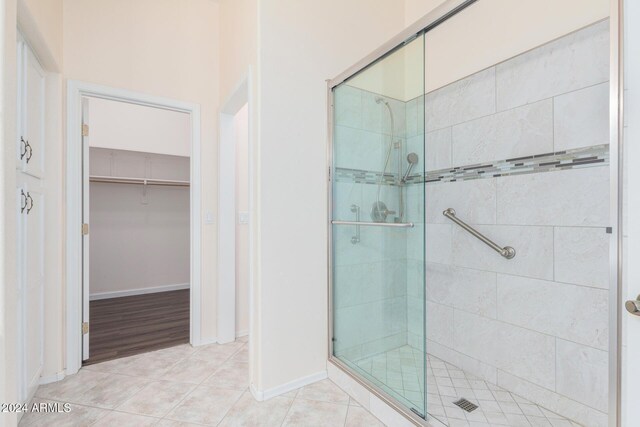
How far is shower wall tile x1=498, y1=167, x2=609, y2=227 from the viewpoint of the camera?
4.83ft

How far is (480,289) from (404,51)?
1.53m

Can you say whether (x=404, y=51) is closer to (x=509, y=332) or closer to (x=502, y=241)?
(x=502, y=241)

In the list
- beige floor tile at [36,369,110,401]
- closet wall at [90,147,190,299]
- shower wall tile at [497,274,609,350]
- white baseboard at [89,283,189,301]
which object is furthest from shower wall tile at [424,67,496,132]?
white baseboard at [89,283,189,301]

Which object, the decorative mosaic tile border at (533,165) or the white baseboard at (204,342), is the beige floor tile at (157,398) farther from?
the decorative mosaic tile border at (533,165)

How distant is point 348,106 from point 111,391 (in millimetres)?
2363

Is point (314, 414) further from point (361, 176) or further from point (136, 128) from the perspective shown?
point (136, 128)

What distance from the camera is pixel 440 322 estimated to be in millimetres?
2270

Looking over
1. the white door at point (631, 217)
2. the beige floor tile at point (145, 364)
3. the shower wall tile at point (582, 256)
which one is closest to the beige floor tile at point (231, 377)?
the beige floor tile at point (145, 364)

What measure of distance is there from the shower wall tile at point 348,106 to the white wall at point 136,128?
2241mm

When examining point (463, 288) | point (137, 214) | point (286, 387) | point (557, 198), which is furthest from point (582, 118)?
point (137, 214)

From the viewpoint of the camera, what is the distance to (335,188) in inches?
82.8

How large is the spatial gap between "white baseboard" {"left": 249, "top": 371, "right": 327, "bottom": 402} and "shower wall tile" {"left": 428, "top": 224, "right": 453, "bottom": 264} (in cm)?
115

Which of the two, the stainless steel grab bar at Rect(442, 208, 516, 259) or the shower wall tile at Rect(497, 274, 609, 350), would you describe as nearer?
the shower wall tile at Rect(497, 274, 609, 350)

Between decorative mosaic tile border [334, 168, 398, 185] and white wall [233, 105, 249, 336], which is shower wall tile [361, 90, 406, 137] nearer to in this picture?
decorative mosaic tile border [334, 168, 398, 185]
